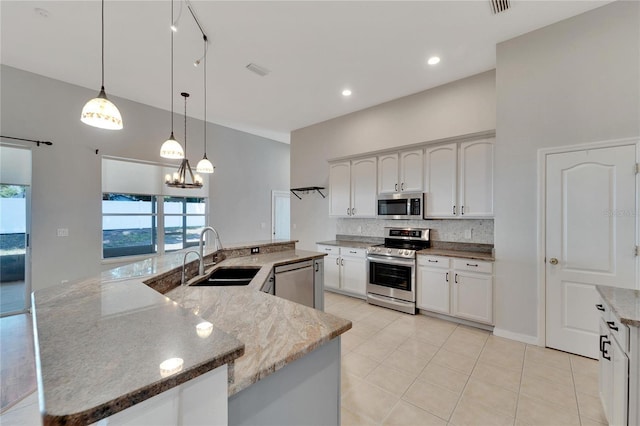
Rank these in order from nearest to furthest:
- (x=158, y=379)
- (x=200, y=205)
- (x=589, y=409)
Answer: (x=158, y=379), (x=589, y=409), (x=200, y=205)

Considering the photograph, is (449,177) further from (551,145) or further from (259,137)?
(259,137)

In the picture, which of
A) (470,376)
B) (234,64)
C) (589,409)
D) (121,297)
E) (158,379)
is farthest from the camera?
(234,64)

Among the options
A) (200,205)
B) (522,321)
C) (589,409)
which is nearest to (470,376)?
(589,409)

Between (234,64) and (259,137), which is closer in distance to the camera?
(234,64)

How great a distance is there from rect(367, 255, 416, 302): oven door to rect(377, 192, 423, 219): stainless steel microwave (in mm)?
701

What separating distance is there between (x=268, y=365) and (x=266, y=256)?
240 cm

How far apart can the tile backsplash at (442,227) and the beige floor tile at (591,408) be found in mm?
1906

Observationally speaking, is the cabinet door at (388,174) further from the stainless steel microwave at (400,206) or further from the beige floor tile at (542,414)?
the beige floor tile at (542,414)

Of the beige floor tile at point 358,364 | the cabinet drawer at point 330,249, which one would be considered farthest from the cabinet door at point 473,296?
the cabinet drawer at point 330,249

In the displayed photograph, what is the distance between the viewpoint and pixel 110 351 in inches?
30.4

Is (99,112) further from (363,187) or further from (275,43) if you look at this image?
(363,187)

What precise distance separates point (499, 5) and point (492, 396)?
3.53 meters

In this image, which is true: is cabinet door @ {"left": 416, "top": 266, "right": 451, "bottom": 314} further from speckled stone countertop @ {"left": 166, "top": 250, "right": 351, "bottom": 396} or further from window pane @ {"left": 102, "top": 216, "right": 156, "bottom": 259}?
window pane @ {"left": 102, "top": 216, "right": 156, "bottom": 259}

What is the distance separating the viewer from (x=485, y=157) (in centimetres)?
341
